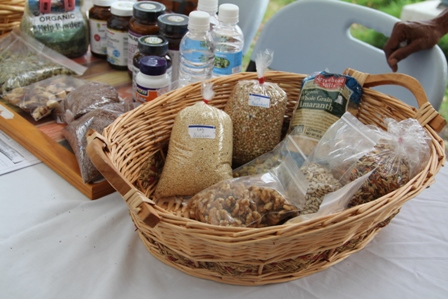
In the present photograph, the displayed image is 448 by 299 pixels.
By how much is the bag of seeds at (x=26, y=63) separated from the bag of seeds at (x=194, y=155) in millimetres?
454

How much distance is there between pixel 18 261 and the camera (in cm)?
71

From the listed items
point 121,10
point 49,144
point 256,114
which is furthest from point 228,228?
point 121,10

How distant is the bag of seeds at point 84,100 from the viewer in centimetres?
101

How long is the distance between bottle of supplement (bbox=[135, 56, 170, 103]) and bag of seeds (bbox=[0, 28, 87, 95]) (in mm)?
302

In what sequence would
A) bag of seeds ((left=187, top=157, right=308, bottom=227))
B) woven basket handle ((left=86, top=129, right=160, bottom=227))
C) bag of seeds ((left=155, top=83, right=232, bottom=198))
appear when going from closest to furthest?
woven basket handle ((left=86, top=129, right=160, bottom=227))
bag of seeds ((left=187, top=157, right=308, bottom=227))
bag of seeds ((left=155, top=83, right=232, bottom=198))

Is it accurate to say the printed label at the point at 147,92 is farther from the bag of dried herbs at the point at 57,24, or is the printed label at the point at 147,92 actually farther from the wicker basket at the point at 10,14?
the wicker basket at the point at 10,14

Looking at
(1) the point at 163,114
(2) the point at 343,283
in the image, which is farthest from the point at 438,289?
(1) the point at 163,114

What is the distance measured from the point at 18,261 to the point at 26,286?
5 centimetres

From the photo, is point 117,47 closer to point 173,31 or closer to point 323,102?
point 173,31

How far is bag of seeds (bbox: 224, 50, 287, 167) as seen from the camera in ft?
3.09

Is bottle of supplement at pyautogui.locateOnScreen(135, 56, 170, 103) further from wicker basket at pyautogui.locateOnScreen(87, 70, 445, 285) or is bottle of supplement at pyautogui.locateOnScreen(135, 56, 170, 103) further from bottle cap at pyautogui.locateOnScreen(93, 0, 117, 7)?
bottle cap at pyautogui.locateOnScreen(93, 0, 117, 7)

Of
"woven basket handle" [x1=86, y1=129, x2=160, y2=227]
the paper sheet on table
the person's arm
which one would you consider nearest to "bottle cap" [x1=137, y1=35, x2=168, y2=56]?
the paper sheet on table

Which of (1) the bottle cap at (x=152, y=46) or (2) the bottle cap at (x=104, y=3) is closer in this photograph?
(1) the bottle cap at (x=152, y=46)

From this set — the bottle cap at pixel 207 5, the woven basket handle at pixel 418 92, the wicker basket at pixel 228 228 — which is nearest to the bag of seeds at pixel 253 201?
the wicker basket at pixel 228 228
